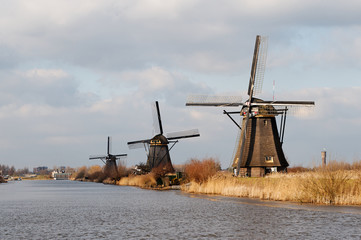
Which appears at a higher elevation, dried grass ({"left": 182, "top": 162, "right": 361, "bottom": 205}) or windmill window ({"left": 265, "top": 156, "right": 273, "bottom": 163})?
windmill window ({"left": 265, "top": 156, "right": 273, "bottom": 163})

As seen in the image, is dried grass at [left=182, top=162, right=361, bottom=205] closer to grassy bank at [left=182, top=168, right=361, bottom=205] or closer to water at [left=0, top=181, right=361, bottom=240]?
grassy bank at [left=182, top=168, right=361, bottom=205]

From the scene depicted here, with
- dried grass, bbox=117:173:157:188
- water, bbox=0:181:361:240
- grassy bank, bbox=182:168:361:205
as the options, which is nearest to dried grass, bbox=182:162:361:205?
grassy bank, bbox=182:168:361:205

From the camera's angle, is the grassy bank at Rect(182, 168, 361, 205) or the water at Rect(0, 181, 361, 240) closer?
the water at Rect(0, 181, 361, 240)

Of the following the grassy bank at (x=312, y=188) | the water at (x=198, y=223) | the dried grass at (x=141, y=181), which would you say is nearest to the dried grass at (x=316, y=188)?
the grassy bank at (x=312, y=188)

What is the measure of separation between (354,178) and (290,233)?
1027cm

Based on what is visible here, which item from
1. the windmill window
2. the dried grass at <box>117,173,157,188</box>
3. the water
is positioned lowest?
the water

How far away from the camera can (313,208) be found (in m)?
24.7

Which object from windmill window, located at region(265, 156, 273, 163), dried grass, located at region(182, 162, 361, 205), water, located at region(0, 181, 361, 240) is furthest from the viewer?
windmill window, located at region(265, 156, 273, 163)

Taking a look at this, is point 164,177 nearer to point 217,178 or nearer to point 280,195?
point 217,178

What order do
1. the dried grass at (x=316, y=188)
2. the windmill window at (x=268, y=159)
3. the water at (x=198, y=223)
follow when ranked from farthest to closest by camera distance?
the windmill window at (x=268, y=159), the dried grass at (x=316, y=188), the water at (x=198, y=223)

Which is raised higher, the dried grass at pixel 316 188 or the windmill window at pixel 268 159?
the windmill window at pixel 268 159

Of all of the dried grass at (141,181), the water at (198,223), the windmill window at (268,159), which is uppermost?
the windmill window at (268,159)

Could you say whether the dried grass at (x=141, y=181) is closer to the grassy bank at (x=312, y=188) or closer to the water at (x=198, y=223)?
the grassy bank at (x=312, y=188)

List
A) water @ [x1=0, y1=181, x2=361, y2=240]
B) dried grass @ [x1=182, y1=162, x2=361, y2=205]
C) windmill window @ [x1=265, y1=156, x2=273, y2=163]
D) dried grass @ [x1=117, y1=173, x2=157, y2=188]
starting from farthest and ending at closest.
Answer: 1. dried grass @ [x1=117, y1=173, x2=157, y2=188]
2. windmill window @ [x1=265, y1=156, x2=273, y2=163]
3. dried grass @ [x1=182, y1=162, x2=361, y2=205]
4. water @ [x1=0, y1=181, x2=361, y2=240]
